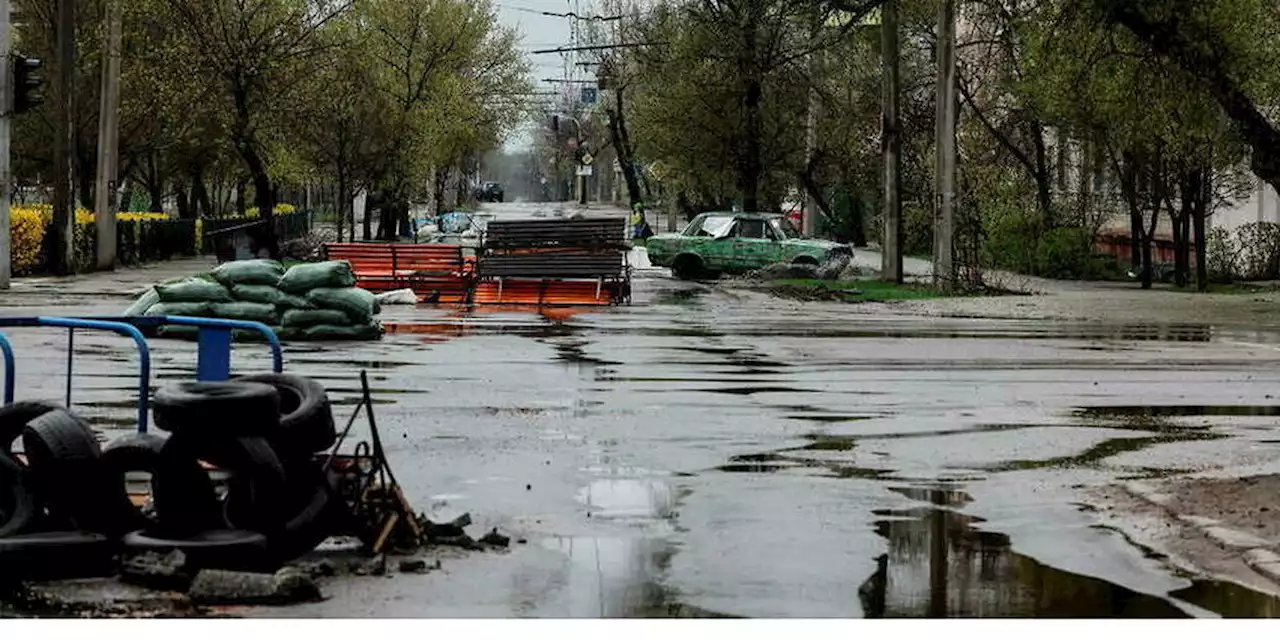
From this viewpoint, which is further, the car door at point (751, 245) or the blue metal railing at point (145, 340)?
the car door at point (751, 245)

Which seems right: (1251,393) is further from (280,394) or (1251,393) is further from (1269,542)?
(280,394)

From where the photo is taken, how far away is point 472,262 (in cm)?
3494

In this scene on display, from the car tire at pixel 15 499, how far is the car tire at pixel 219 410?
634mm

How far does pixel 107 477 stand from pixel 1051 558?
14.2 feet

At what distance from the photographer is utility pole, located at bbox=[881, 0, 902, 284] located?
124 ft

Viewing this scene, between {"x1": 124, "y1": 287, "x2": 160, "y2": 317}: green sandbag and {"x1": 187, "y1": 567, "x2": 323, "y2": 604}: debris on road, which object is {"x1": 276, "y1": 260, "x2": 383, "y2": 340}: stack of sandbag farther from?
{"x1": 187, "y1": 567, "x2": 323, "y2": 604}: debris on road

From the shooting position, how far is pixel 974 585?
8531 millimetres

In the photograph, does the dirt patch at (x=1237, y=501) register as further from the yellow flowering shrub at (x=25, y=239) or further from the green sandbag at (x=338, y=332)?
the yellow flowering shrub at (x=25, y=239)

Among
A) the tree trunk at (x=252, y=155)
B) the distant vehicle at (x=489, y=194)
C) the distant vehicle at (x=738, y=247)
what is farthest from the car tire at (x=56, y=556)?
the distant vehicle at (x=489, y=194)

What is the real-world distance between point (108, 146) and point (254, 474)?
33.6 meters

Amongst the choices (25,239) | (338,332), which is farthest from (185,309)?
(25,239)

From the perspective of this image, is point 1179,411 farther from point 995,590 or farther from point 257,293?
point 257,293

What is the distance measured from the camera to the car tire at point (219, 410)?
8492mm

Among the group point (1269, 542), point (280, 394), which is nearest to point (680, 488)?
point (280, 394)
